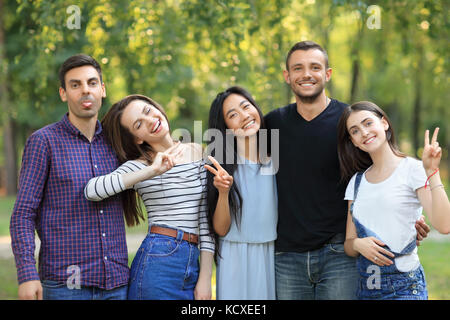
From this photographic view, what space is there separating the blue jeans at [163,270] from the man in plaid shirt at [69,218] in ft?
0.31

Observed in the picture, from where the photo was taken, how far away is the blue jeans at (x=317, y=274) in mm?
2939

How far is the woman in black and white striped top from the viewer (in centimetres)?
272

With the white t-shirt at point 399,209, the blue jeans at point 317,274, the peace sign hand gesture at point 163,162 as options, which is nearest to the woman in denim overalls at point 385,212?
the white t-shirt at point 399,209

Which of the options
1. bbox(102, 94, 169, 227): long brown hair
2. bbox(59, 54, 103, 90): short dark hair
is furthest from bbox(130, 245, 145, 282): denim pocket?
bbox(59, 54, 103, 90): short dark hair

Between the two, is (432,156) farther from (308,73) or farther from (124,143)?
(124,143)

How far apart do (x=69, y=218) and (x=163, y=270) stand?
0.60 metres

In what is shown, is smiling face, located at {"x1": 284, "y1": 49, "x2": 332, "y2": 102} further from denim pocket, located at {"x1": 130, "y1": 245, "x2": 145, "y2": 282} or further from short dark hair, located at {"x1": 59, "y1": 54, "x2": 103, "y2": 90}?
denim pocket, located at {"x1": 130, "y1": 245, "x2": 145, "y2": 282}

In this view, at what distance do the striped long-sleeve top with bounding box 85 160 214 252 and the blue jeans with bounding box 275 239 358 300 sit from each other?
0.50 meters

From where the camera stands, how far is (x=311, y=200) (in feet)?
9.93

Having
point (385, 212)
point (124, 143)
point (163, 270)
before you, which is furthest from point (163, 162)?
point (385, 212)

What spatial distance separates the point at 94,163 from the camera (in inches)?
110

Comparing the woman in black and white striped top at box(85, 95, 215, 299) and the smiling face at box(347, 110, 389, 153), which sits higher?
the smiling face at box(347, 110, 389, 153)

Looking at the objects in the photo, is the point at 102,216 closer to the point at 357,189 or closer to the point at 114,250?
the point at 114,250

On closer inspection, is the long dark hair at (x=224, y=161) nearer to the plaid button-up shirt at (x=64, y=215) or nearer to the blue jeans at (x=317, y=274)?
the blue jeans at (x=317, y=274)
